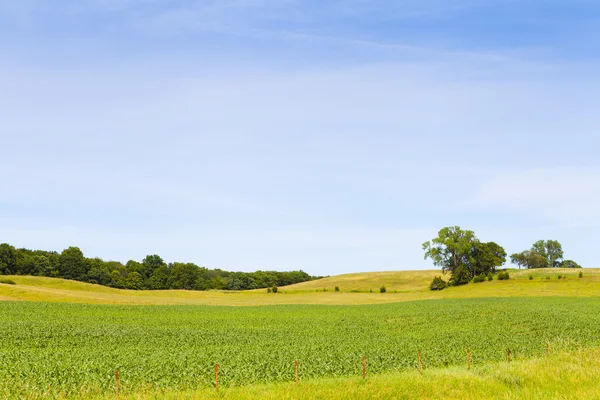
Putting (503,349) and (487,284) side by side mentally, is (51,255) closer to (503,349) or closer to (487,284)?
(487,284)

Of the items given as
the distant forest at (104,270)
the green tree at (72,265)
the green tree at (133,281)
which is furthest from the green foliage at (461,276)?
the green tree at (72,265)

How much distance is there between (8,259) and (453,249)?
11883 centimetres

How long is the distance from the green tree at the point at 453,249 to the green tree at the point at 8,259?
368ft

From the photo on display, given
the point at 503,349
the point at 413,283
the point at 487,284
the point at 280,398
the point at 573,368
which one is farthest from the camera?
the point at 413,283

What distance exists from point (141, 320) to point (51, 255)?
12393 cm

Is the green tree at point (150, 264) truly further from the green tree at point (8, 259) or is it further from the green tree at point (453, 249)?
the green tree at point (453, 249)

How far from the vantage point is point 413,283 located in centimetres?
14475

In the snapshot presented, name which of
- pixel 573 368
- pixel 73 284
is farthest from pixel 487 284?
pixel 573 368

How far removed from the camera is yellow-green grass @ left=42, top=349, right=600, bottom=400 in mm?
15516

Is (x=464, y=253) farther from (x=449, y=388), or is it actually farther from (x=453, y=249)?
(x=449, y=388)

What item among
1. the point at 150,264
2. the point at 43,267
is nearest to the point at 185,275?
the point at 150,264

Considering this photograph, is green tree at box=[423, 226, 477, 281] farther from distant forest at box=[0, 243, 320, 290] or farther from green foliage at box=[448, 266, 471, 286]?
distant forest at box=[0, 243, 320, 290]

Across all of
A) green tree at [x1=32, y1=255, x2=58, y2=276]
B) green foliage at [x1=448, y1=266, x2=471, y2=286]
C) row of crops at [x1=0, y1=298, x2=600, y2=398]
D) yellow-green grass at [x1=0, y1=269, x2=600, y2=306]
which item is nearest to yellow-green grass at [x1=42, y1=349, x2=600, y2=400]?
row of crops at [x1=0, y1=298, x2=600, y2=398]

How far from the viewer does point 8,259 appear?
151875mm
